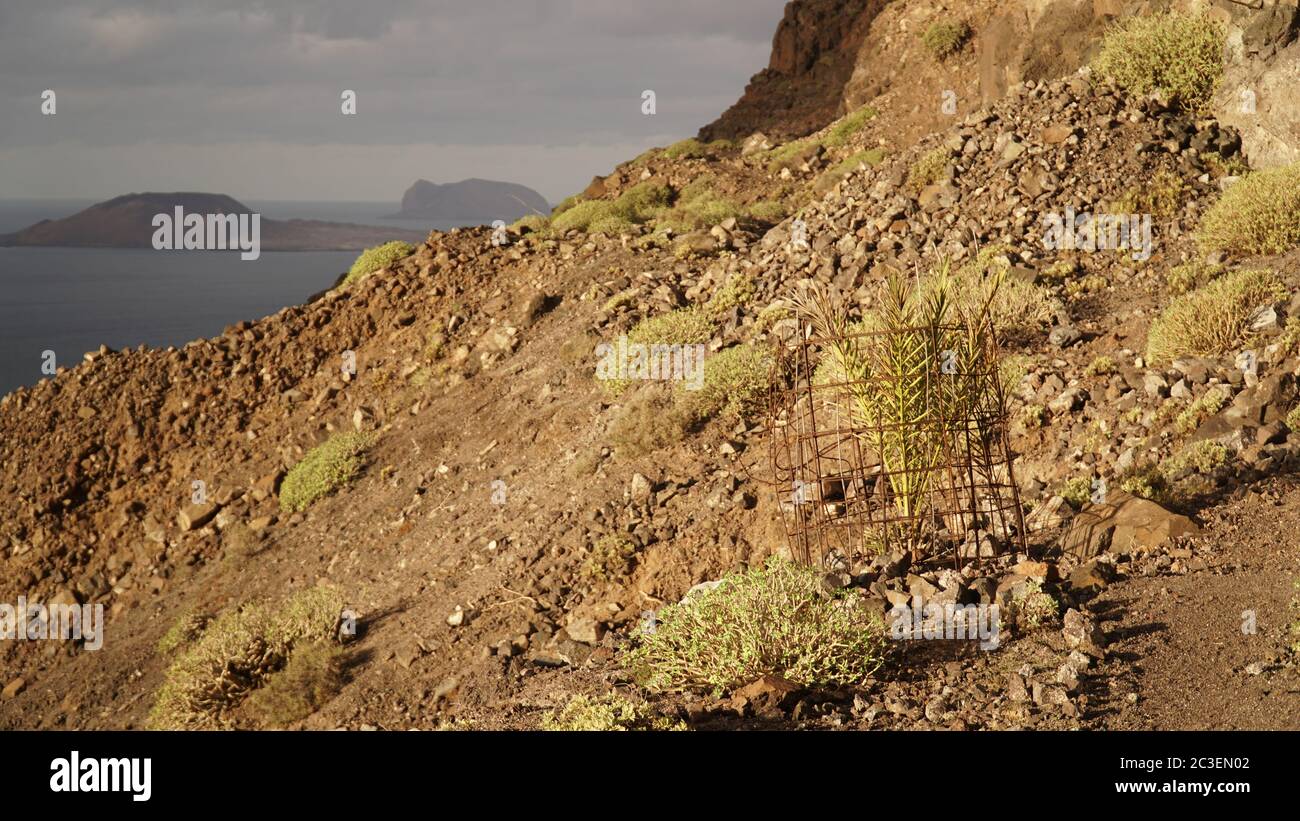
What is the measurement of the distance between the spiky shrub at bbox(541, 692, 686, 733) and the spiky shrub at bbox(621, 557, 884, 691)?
50 cm

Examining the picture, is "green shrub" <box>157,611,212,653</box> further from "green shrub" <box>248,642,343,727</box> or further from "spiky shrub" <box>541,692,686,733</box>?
"spiky shrub" <box>541,692,686,733</box>

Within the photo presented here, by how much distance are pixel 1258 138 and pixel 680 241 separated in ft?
25.4

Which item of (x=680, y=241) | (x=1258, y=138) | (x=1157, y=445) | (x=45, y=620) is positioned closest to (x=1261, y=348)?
(x=1157, y=445)

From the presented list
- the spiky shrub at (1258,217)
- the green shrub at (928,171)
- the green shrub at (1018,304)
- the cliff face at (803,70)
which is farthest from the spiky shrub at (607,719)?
the cliff face at (803,70)

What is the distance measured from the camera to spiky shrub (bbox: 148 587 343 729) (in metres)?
9.48

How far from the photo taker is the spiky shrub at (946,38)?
21.4m

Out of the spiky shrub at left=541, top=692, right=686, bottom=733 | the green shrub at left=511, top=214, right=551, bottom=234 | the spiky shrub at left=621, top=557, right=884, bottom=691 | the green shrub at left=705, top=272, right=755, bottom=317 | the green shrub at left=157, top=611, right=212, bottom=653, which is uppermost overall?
the green shrub at left=511, top=214, right=551, bottom=234

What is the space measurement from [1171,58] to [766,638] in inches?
465

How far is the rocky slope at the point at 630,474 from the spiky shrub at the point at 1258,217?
359 mm

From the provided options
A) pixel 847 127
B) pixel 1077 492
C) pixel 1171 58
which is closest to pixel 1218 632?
pixel 1077 492

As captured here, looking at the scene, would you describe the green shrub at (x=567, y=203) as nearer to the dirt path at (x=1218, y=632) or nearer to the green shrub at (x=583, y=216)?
the green shrub at (x=583, y=216)

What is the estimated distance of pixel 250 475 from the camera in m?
14.0

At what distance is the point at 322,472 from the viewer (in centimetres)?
1319

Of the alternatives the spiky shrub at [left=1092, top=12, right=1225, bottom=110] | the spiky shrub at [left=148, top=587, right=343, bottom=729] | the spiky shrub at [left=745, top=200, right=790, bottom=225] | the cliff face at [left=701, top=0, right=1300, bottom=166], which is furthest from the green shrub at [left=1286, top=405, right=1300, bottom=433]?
the spiky shrub at [left=745, top=200, right=790, bottom=225]
